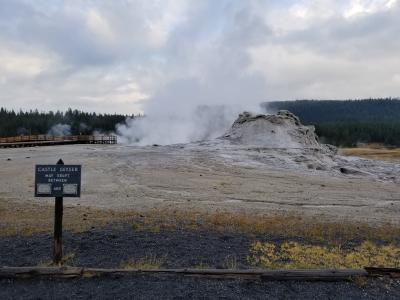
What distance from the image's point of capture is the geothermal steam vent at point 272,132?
4119 centimetres

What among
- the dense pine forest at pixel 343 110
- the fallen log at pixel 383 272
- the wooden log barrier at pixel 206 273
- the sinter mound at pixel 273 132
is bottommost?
the wooden log barrier at pixel 206 273

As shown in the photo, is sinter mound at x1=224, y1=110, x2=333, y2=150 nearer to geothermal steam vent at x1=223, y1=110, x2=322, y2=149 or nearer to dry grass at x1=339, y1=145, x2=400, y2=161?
geothermal steam vent at x1=223, y1=110, x2=322, y2=149

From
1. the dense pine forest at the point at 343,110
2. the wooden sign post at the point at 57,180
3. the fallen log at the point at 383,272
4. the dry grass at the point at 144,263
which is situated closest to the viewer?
the fallen log at the point at 383,272

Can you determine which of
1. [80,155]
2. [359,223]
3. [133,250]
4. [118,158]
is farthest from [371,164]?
[133,250]

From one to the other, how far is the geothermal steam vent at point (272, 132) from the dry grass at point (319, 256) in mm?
30517

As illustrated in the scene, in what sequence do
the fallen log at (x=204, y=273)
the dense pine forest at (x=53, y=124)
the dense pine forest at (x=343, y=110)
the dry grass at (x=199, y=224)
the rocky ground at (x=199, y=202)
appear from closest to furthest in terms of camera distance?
the rocky ground at (x=199, y=202)
the fallen log at (x=204, y=273)
the dry grass at (x=199, y=224)
the dense pine forest at (x=53, y=124)
the dense pine forest at (x=343, y=110)

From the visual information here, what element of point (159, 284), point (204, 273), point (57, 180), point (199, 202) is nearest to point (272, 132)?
point (199, 202)

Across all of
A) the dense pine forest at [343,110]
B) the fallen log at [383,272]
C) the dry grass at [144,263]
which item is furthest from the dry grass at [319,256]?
the dense pine forest at [343,110]

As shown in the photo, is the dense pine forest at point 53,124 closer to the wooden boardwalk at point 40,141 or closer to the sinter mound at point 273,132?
the wooden boardwalk at point 40,141

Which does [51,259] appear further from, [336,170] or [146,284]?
[336,170]

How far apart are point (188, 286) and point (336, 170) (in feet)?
96.8

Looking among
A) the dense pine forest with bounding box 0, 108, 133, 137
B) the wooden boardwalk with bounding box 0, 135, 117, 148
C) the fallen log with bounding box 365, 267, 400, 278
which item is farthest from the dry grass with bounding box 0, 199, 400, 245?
the dense pine forest with bounding box 0, 108, 133, 137

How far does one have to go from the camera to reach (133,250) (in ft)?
27.9

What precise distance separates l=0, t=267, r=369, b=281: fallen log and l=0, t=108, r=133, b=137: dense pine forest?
9995 cm
